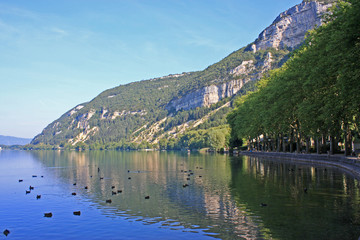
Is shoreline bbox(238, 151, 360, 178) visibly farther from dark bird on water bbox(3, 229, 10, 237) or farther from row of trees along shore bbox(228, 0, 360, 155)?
dark bird on water bbox(3, 229, 10, 237)

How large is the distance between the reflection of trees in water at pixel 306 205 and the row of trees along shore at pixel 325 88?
909cm

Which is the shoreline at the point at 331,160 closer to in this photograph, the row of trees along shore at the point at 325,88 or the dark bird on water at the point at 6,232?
the row of trees along shore at the point at 325,88

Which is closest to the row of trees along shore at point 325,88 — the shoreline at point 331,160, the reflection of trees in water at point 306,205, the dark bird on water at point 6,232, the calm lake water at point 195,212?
the shoreline at point 331,160

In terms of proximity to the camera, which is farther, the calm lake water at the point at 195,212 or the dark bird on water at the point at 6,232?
the dark bird on water at the point at 6,232

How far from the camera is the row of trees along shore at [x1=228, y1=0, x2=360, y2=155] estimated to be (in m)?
32.0

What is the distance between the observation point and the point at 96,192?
37.7 meters

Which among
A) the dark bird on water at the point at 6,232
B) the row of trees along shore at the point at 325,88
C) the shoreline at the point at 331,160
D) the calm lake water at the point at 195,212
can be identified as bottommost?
the dark bird on water at the point at 6,232

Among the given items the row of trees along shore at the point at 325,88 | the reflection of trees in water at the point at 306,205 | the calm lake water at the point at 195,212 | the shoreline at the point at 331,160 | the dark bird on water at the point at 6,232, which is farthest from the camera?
the shoreline at the point at 331,160

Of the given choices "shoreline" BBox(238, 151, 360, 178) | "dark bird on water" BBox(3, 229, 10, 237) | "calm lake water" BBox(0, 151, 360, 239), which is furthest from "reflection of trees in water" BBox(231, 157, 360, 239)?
"dark bird on water" BBox(3, 229, 10, 237)

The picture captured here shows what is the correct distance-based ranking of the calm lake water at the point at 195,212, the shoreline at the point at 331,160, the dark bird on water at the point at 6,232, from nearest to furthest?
the calm lake water at the point at 195,212 → the dark bird on water at the point at 6,232 → the shoreline at the point at 331,160

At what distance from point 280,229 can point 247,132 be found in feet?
302

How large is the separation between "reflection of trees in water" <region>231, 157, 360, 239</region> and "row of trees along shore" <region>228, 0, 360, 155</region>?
9093 mm

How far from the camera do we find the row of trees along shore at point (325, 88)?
3200 centimetres

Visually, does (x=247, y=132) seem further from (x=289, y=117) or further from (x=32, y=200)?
(x=32, y=200)
